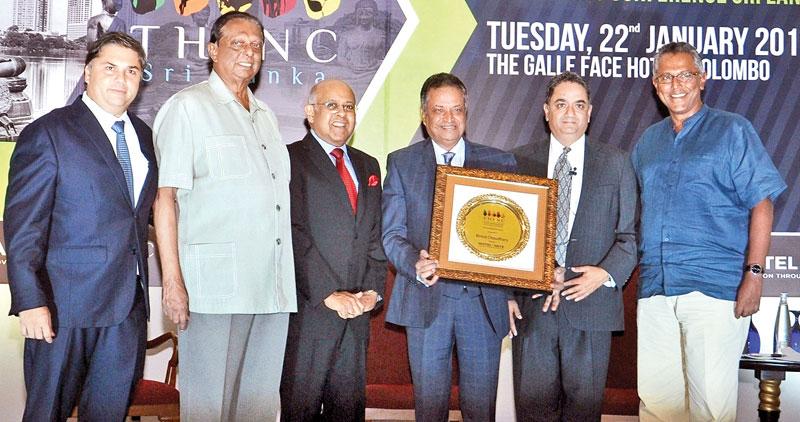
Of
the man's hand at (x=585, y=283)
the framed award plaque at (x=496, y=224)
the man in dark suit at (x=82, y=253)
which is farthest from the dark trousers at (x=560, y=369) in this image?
the man in dark suit at (x=82, y=253)

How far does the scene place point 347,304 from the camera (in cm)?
363

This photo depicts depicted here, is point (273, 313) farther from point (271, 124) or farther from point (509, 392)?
point (509, 392)

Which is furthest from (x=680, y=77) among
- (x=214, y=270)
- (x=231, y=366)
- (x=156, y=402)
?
(x=156, y=402)

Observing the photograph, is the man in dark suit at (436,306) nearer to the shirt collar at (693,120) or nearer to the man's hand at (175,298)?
the man's hand at (175,298)

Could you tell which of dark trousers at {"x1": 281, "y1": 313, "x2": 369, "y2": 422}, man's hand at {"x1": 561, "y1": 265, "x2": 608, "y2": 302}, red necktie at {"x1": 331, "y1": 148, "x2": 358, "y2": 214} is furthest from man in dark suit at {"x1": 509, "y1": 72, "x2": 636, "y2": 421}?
red necktie at {"x1": 331, "y1": 148, "x2": 358, "y2": 214}

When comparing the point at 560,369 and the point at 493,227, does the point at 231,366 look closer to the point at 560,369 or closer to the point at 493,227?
the point at 493,227

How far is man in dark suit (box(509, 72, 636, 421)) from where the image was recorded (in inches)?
142

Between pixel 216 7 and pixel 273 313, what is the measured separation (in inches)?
94.4

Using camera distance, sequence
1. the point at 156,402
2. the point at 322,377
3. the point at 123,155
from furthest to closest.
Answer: the point at 156,402, the point at 322,377, the point at 123,155

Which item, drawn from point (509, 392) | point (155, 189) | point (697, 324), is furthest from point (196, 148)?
point (509, 392)

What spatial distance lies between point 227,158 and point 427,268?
0.98 m

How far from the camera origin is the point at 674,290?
369 centimetres

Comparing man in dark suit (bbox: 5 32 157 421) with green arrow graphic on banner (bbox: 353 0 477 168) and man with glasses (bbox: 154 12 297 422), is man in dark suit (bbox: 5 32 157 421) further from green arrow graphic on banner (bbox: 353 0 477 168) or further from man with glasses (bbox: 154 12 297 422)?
green arrow graphic on banner (bbox: 353 0 477 168)

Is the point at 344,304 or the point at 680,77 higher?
the point at 680,77
